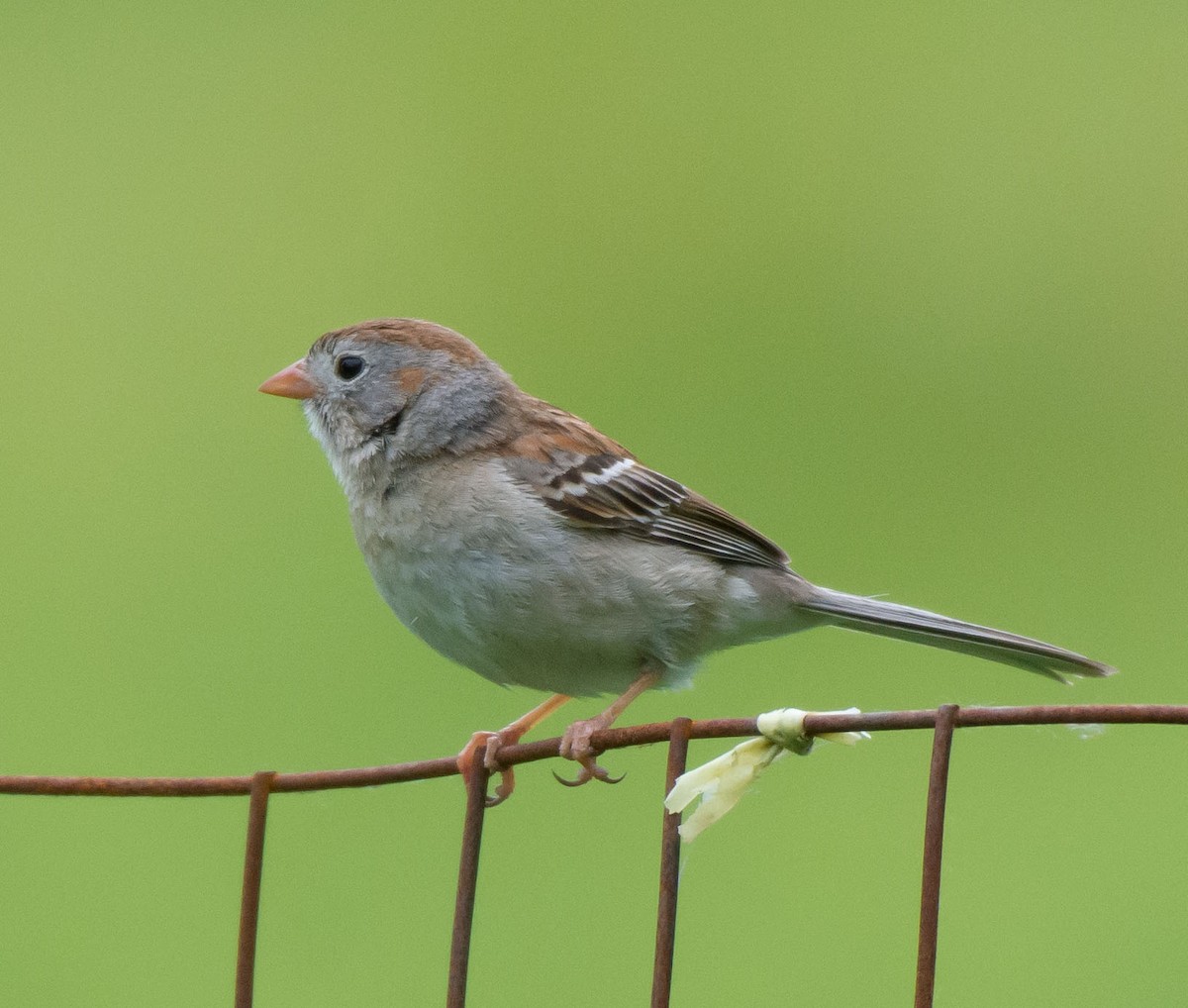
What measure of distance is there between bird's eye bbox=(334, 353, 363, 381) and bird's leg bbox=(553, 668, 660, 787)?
→ 80 centimetres

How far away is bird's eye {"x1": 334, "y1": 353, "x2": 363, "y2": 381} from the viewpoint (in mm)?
2875

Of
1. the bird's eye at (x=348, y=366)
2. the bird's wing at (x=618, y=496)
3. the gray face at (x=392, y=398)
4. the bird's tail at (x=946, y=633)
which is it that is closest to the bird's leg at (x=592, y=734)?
the bird's wing at (x=618, y=496)

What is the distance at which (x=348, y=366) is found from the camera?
288cm

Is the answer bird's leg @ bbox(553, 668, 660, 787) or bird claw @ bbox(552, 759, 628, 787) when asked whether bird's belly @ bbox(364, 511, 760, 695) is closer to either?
bird's leg @ bbox(553, 668, 660, 787)

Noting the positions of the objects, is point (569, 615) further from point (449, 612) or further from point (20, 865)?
point (20, 865)

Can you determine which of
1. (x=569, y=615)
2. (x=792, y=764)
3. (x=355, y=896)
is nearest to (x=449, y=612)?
(x=569, y=615)

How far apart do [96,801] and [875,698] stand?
172 cm

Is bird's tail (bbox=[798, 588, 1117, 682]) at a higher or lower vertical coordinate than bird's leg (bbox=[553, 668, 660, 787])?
higher

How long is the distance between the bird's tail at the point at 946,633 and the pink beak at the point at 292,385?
39.4 inches

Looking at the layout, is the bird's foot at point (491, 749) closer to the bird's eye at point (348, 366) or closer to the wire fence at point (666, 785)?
the wire fence at point (666, 785)

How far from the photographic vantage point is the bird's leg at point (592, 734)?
208cm

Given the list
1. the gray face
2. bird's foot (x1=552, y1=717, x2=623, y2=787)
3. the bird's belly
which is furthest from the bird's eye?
bird's foot (x1=552, y1=717, x2=623, y2=787)

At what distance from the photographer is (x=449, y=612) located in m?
2.38

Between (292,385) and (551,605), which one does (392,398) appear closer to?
(292,385)
